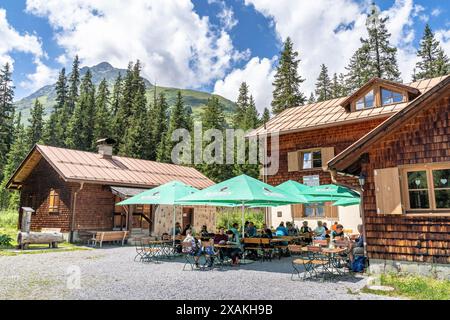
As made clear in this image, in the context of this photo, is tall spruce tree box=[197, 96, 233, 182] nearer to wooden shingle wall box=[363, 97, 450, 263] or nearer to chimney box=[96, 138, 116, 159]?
chimney box=[96, 138, 116, 159]

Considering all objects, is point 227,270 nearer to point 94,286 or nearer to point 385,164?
point 94,286

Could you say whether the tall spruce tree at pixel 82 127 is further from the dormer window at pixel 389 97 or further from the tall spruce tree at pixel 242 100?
the dormer window at pixel 389 97

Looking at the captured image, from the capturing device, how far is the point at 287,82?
4216 cm

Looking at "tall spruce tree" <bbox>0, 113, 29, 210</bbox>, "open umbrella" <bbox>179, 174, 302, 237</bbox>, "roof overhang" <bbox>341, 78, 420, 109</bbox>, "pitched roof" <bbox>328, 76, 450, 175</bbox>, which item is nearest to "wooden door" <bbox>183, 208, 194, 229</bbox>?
"open umbrella" <bbox>179, 174, 302, 237</bbox>

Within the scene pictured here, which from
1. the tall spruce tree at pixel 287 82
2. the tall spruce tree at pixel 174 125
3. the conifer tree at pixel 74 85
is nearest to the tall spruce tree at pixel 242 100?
the tall spruce tree at pixel 174 125

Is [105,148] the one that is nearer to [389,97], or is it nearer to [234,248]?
[234,248]

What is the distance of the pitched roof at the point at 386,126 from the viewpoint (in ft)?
27.2

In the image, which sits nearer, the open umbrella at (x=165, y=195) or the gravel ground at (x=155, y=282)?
the gravel ground at (x=155, y=282)

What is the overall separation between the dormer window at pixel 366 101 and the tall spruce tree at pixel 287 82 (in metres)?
23.7

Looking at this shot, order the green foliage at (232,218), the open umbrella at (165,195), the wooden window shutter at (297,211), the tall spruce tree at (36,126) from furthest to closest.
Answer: the tall spruce tree at (36,126) < the green foliage at (232,218) < the wooden window shutter at (297,211) < the open umbrella at (165,195)

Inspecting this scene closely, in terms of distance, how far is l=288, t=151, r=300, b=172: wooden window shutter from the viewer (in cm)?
1878

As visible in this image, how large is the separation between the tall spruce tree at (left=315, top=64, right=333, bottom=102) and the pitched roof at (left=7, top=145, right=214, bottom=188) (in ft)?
112

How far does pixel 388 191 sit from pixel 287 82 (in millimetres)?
35116

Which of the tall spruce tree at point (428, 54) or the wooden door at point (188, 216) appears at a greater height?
the tall spruce tree at point (428, 54)
